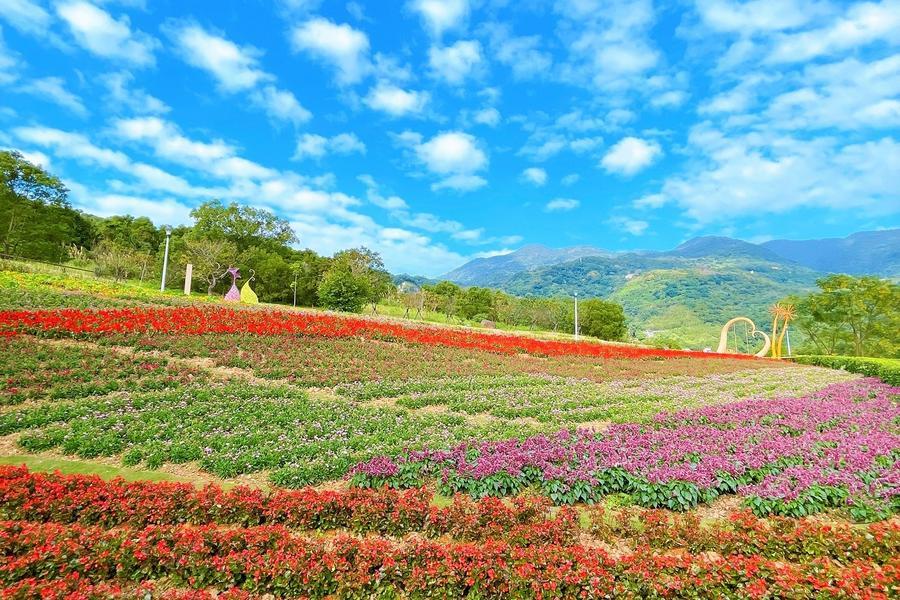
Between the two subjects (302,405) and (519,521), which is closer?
(519,521)

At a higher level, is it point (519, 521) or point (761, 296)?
point (761, 296)

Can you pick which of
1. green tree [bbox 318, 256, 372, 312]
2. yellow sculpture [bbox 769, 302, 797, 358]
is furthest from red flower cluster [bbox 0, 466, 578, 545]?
yellow sculpture [bbox 769, 302, 797, 358]

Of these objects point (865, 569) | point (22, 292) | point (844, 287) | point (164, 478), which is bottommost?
point (164, 478)

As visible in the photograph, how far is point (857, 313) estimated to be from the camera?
131ft

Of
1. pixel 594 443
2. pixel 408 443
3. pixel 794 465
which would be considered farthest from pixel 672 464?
pixel 408 443

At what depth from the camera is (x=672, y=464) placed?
7.02m

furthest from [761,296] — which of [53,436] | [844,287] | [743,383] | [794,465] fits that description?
[53,436]

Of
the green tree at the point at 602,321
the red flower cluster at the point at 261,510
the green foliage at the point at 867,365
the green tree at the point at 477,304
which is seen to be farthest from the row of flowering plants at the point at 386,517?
the green tree at the point at 602,321

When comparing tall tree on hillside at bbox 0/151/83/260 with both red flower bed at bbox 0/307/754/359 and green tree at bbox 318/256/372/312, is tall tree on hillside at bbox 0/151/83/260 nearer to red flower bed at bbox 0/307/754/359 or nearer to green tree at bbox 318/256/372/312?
green tree at bbox 318/256/372/312

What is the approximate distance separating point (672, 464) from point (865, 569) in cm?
278

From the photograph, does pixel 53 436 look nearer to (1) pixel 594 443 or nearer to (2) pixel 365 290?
(1) pixel 594 443

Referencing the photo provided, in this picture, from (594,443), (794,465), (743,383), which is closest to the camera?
(794,465)

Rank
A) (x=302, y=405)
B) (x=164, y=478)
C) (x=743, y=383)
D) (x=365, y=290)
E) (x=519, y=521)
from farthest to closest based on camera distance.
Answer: (x=365, y=290) < (x=743, y=383) < (x=302, y=405) < (x=164, y=478) < (x=519, y=521)

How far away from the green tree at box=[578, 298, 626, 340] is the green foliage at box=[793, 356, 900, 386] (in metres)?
34.7
